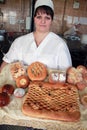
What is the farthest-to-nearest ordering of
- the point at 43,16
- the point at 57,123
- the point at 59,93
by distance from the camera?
the point at 43,16, the point at 59,93, the point at 57,123

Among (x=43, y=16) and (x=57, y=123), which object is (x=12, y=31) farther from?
(x=57, y=123)

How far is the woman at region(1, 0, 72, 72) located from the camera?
3.45 ft

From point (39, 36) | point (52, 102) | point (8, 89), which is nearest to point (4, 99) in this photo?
point (8, 89)

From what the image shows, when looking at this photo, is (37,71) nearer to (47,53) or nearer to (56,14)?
(47,53)

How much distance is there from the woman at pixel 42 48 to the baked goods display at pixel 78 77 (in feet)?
0.37

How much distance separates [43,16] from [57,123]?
587mm

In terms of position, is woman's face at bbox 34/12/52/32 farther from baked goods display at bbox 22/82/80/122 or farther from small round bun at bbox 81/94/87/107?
small round bun at bbox 81/94/87/107

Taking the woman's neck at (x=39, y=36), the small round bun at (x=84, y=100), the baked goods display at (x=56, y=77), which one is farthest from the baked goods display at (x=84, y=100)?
the woman's neck at (x=39, y=36)

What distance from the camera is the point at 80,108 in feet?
2.60

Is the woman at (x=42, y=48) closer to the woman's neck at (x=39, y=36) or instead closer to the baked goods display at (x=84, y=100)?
the woman's neck at (x=39, y=36)

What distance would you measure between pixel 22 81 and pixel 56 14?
6.46 feet

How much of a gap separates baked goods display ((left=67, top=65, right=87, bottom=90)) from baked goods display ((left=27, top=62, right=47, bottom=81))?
13cm

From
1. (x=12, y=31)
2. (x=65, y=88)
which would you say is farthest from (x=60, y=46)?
(x=12, y=31)

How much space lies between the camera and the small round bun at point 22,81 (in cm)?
89
